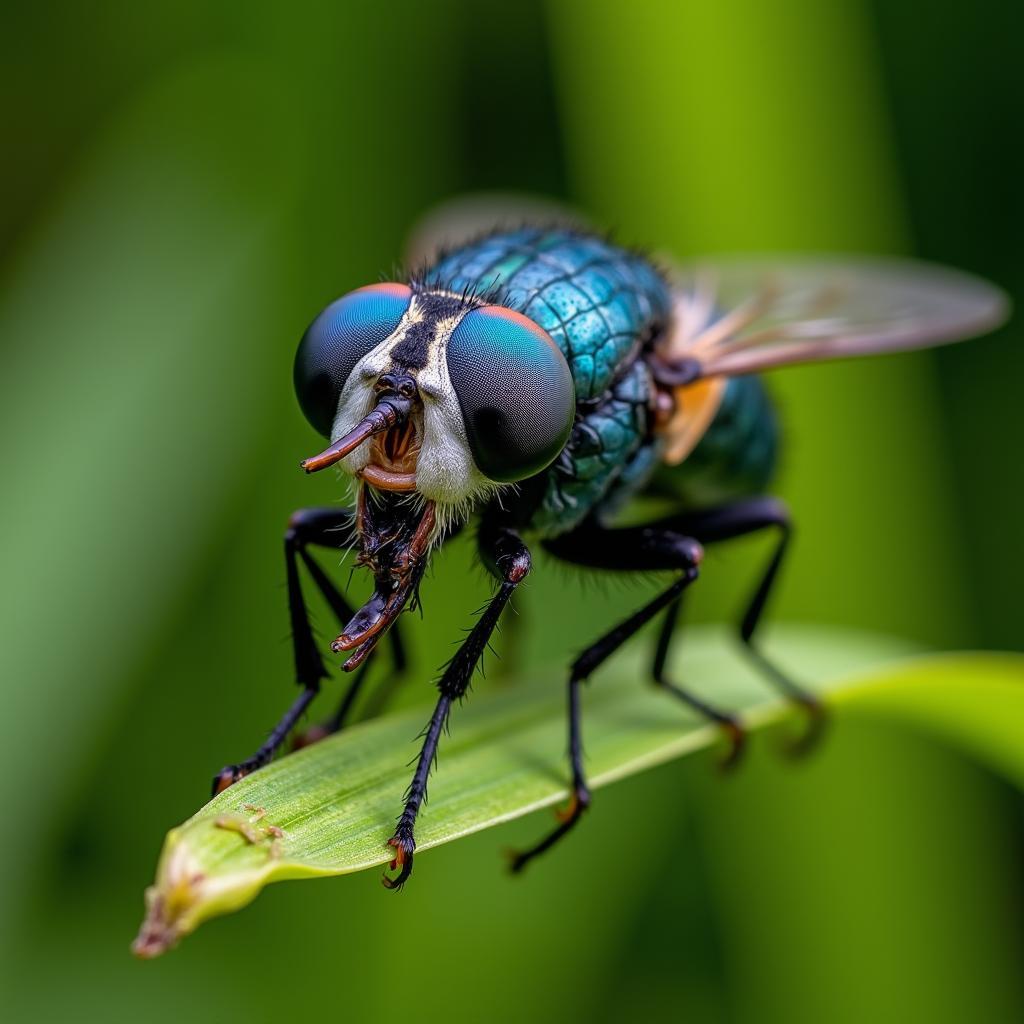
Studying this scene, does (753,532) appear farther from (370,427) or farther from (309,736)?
(370,427)

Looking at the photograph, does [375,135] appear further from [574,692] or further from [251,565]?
[574,692]

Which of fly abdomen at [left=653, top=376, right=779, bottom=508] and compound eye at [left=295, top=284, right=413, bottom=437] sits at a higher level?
compound eye at [left=295, top=284, right=413, bottom=437]

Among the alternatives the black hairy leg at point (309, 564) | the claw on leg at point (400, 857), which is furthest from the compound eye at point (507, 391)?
the claw on leg at point (400, 857)

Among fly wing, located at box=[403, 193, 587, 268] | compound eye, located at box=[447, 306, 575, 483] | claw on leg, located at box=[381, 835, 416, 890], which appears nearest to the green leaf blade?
claw on leg, located at box=[381, 835, 416, 890]

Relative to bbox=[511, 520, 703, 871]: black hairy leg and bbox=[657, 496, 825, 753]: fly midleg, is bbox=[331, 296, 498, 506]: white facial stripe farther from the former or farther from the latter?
bbox=[657, 496, 825, 753]: fly midleg

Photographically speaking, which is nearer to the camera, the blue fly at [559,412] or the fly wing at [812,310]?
the blue fly at [559,412]

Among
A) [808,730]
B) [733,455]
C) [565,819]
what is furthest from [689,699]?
[733,455]

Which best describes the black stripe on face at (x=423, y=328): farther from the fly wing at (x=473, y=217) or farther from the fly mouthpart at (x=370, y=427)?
the fly wing at (x=473, y=217)
